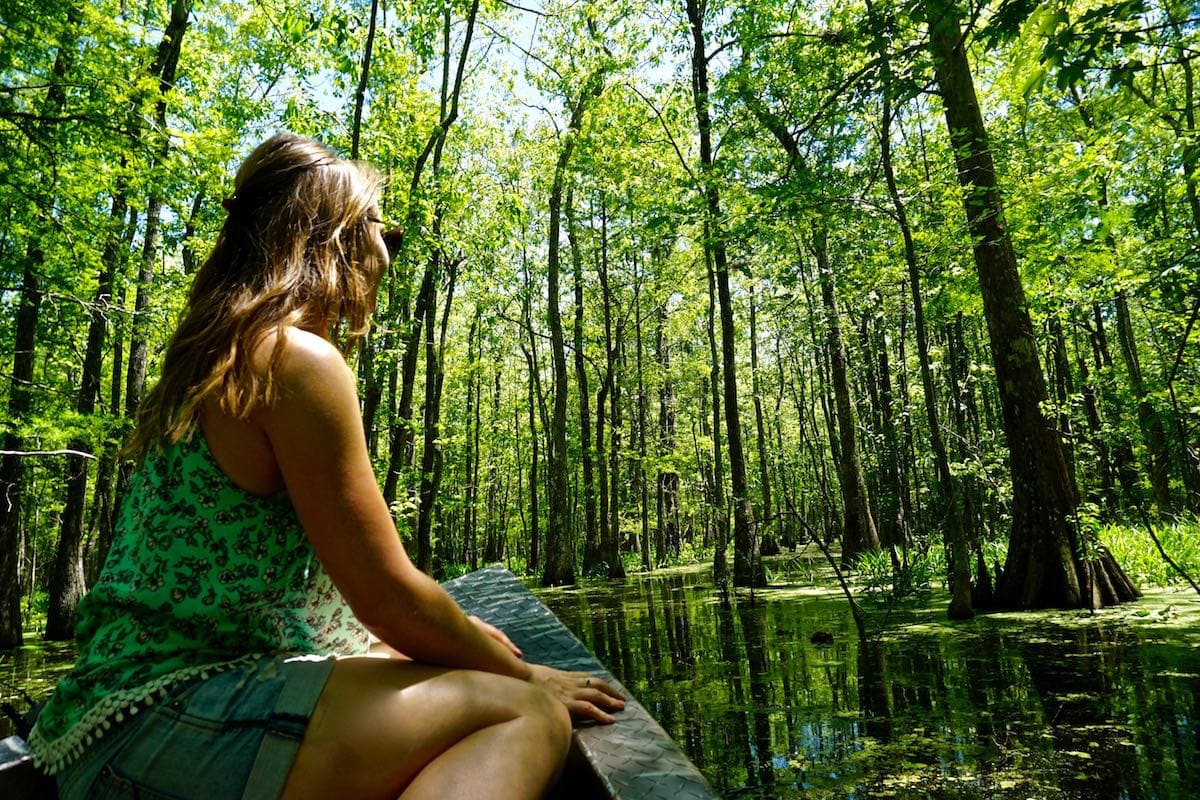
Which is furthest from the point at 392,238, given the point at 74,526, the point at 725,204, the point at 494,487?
the point at 494,487

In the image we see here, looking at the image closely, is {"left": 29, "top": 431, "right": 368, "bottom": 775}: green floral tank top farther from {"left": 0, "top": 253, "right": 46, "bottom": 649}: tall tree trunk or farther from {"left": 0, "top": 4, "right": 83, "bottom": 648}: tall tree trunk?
{"left": 0, "top": 253, "right": 46, "bottom": 649}: tall tree trunk

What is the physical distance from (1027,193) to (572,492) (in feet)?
67.0

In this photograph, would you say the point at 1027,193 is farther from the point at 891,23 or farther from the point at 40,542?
the point at 40,542

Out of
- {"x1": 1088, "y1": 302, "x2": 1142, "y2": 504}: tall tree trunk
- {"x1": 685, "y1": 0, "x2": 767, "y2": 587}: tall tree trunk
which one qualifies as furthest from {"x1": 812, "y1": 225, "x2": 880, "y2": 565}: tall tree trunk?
{"x1": 1088, "y1": 302, "x2": 1142, "y2": 504}: tall tree trunk

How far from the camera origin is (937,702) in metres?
3.66

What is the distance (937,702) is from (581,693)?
3154 millimetres

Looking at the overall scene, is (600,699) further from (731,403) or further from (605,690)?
(731,403)

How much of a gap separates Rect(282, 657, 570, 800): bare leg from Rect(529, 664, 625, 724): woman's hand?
0.75 ft

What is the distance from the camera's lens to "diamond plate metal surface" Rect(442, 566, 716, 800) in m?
1.08

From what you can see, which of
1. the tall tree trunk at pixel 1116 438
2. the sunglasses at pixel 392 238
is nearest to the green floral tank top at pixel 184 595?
the sunglasses at pixel 392 238

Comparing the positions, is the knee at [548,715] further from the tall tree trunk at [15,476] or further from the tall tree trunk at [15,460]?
the tall tree trunk at [15,476]

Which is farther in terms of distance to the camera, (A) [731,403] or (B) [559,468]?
(B) [559,468]

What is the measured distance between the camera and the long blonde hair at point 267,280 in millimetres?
1076

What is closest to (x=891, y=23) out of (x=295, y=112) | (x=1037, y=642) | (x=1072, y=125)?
(x=1037, y=642)
